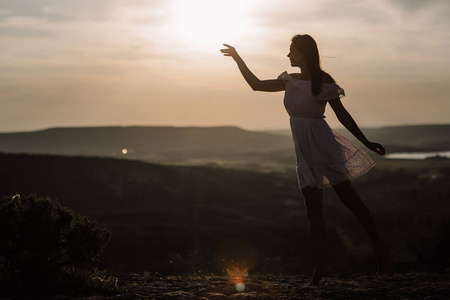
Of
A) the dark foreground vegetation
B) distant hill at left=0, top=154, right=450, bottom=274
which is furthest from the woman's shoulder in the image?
distant hill at left=0, top=154, right=450, bottom=274

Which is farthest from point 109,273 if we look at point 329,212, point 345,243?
point 329,212

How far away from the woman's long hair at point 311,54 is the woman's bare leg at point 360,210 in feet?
3.55

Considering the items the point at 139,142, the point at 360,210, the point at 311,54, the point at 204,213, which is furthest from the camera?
the point at 139,142

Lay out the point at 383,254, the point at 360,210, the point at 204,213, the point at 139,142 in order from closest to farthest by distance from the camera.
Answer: the point at 360,210, the point at 383,254, the point at 204,213, the point at 139,142

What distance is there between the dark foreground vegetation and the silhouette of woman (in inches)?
692

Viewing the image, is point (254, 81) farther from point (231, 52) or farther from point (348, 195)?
point (348, 195)

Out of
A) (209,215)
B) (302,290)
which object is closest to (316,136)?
(302,290)

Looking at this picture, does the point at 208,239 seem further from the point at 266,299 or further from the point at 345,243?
the point at 266,299

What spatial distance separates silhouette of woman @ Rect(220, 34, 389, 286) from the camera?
536 cm

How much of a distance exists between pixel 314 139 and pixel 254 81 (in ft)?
3.02

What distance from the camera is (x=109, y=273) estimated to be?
7.62 metres

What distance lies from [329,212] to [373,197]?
68.6ft

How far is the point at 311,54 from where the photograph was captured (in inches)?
210

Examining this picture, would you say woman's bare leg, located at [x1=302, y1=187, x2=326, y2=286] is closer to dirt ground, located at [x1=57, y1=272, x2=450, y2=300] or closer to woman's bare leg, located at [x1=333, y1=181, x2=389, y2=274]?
woman's bare leg, located at [x1=333, y1=181, x2=389, y2=274]
